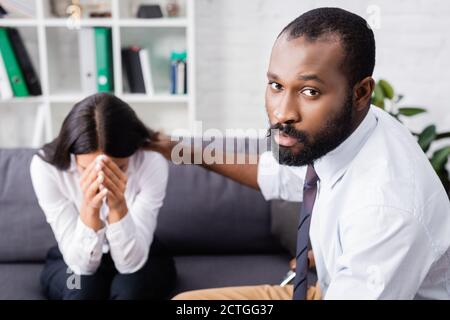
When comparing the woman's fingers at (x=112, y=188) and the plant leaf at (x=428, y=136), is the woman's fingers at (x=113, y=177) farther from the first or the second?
the plant leaf at (x=428, y=136)

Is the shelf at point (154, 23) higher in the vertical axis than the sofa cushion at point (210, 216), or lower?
higher

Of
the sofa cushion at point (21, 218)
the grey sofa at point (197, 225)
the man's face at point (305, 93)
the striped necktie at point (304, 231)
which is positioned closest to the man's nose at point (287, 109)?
the man's face at point (305, 93)

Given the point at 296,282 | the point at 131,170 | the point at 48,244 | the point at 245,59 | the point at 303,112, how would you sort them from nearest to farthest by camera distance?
1. the point at 303,112
2. the point at 296,282
3. the point at 245,59
4. the point at 131,170
5. the point at 48,244

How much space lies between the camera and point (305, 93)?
1.25 feet

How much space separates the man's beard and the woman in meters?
0.28

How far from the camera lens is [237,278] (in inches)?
37.7

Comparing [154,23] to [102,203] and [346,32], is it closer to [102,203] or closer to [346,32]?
[102,203]

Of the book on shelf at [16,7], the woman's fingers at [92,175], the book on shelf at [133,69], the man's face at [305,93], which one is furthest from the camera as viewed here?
the book on shelf at [133,69]

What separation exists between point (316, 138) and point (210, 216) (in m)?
0.68

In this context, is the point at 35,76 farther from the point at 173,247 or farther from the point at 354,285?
the point at 354,285

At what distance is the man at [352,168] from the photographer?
380 millimetres

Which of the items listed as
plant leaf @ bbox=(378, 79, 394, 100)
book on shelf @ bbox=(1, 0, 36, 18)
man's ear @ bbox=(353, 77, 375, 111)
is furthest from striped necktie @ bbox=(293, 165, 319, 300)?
plant leaf @ bbox=(378, 79, 394, 100)
